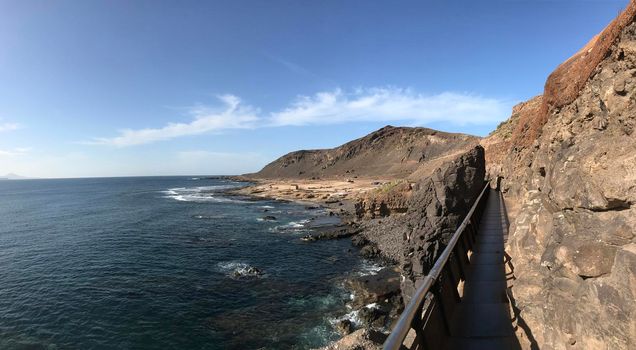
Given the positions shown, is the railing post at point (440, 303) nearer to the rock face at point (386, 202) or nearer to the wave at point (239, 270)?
the wave at point (239, 270)

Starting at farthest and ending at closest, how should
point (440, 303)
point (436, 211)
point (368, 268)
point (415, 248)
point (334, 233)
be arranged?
1. point (334, 233)
2. point (368, 268)
3. point (436, 211)
4. point (415, 248)
5. point (440, 303)

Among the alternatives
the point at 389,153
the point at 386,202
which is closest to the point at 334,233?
the point at 386,202

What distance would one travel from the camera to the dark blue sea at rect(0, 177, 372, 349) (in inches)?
765

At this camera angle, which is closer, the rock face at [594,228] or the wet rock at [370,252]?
the rock face at [594,228]

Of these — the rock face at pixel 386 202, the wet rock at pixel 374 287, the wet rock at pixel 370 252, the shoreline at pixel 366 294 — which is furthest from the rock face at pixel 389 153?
the wet rock at pixel 374 287

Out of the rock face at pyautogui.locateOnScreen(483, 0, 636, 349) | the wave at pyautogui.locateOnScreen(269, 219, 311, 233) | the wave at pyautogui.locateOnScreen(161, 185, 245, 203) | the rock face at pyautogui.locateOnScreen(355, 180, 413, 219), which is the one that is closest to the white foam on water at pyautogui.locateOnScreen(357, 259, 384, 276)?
the rock face at pyautogui.locateOnScreen(355, 180, 413, 219)

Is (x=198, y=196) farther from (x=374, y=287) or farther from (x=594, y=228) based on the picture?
(x=594, y=228)

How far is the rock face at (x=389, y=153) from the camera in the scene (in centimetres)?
13888

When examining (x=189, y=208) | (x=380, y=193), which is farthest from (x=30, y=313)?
(x=189, y=208)

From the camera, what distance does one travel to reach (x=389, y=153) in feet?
542

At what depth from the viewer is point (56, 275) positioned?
97.0ft

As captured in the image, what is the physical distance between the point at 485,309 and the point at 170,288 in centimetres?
2462

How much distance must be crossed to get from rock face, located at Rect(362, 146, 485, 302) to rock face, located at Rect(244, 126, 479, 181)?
9905 centimetres

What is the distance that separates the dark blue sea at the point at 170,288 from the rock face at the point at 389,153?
304 feet
